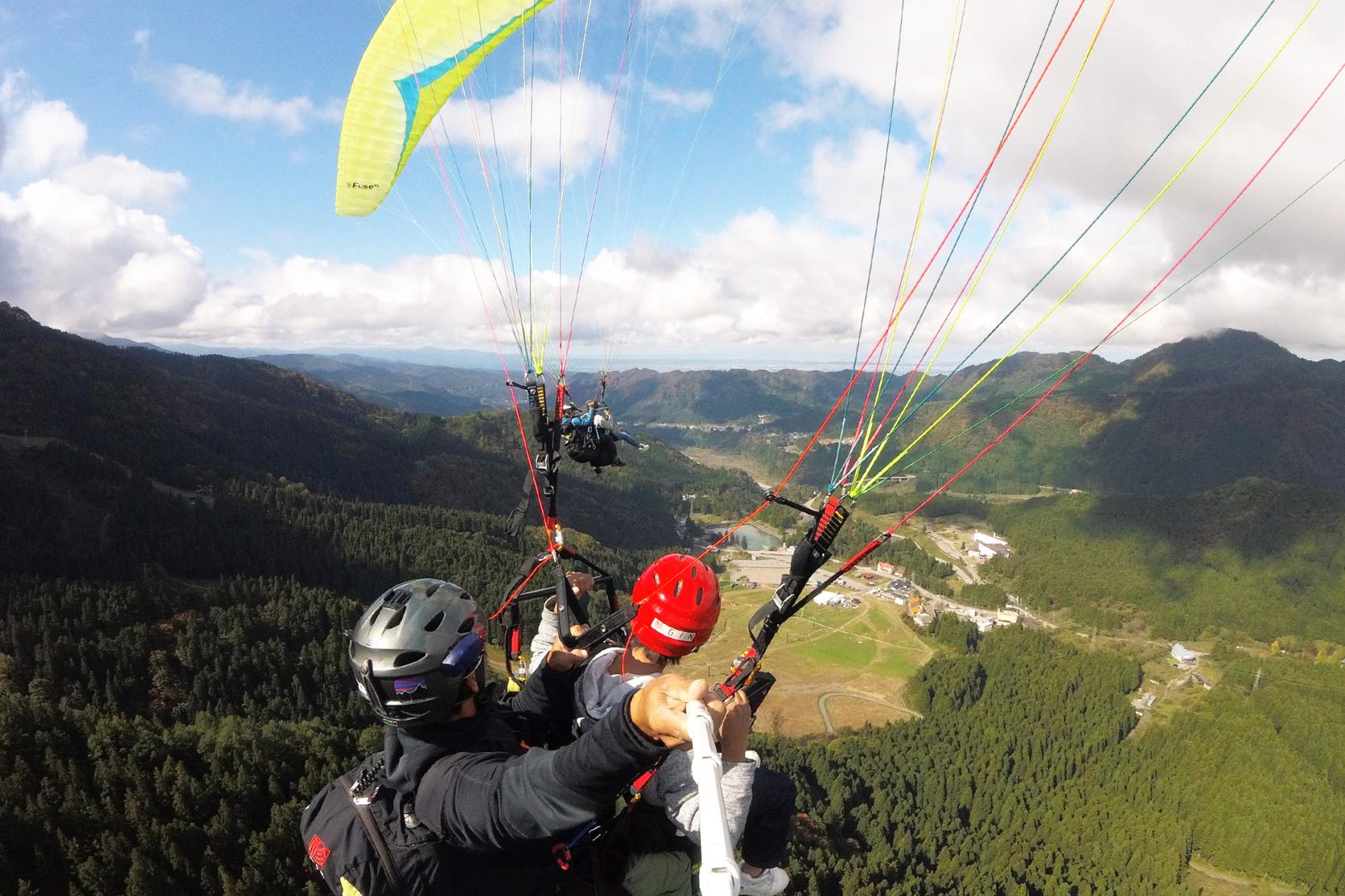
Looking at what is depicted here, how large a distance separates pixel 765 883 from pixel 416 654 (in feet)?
9.57

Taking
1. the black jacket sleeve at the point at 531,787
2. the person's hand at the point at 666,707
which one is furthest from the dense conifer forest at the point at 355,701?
the person's hand at the point at 666,707

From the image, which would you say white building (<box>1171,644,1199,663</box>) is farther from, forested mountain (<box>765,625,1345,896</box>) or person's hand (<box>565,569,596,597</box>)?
person's hand (<box>565,569,596,597</box>)

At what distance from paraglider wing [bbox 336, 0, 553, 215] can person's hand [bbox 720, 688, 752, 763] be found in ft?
41.9

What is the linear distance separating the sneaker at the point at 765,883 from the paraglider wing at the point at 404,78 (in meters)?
12.8

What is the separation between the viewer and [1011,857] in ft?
139

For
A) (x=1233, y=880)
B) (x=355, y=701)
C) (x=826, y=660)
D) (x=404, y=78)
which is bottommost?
(x=1233, y=880)

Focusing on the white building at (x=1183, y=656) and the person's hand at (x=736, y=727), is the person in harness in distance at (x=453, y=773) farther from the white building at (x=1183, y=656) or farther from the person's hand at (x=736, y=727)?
the white building at (x=1183, y=656)

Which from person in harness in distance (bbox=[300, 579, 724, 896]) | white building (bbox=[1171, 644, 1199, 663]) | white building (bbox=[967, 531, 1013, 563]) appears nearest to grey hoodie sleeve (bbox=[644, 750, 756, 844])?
person in harness in distance (bbox=[300, 579, 724, 896])

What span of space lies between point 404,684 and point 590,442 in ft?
27.6

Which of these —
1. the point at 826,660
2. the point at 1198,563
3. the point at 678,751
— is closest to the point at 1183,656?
the point at 1198,563

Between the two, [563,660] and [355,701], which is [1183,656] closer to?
[355,701]

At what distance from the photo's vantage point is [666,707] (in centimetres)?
210

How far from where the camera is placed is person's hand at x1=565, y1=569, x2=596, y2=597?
6.97 metres

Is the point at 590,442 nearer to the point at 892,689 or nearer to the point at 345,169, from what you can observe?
the point at 345,169
